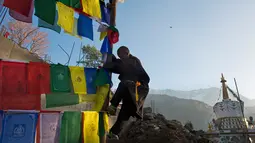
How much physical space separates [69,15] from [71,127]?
2.19 metres

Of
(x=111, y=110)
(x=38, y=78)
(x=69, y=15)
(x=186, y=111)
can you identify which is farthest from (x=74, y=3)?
(x=186, y=111)

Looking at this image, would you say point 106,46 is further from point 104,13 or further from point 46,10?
point 46,10

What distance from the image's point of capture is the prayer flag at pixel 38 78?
340 cm

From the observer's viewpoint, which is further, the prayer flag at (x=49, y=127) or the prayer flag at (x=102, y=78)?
the prayer flag at (x=102, y=78)

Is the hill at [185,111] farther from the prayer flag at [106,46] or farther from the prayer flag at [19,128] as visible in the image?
the prayer flag at [19,128]

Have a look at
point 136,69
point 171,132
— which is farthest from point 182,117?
point 136,69

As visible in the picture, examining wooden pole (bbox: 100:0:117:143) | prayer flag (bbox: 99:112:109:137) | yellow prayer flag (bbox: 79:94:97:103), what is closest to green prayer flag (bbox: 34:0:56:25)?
wooden pole (bbox: 100:0:117:143)

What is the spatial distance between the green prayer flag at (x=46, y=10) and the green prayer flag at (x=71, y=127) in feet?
5.76

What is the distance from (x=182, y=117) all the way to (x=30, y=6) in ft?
182

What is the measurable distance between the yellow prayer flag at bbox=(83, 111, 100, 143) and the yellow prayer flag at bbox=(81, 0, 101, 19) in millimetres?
2083

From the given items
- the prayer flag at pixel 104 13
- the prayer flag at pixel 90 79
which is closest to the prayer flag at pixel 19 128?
the prayer flag at pixel 90 79

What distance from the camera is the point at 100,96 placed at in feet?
13.1

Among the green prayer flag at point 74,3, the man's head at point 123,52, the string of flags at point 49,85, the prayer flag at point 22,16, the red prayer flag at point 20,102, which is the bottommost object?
the red prayer flag at point 20,102

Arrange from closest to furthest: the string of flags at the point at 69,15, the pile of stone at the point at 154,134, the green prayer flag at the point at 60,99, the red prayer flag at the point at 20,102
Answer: the red prayer flag at the point at 20,102, the string of flags at the point at 69,15, the green prayer flag at the point at 60,99, the pile of stone at the point at 154,134
